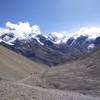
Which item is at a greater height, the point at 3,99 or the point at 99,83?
the point at 99,83

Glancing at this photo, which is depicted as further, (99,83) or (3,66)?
(3,66)

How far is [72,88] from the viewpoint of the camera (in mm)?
64375

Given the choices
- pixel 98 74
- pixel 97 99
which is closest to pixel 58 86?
pixel 98 74

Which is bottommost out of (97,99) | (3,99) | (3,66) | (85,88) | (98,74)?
(3,99)

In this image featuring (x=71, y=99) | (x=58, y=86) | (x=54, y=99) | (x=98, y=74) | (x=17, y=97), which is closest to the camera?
(x=17, y=97)

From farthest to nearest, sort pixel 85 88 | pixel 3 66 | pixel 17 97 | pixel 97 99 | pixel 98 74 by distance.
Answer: pixel 3 66
pixel 98 74
pixel 85 88
pixel 97 99
pixel 17 97

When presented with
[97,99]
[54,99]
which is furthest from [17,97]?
[97,99]

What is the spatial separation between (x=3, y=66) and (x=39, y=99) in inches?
2882

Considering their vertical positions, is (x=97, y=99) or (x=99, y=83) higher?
(x=99, y=83)

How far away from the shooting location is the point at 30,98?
3331 cm

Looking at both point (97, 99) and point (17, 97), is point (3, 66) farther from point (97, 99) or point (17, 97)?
point (17, 97)

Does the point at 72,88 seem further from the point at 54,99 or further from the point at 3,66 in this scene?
the point at 3,66

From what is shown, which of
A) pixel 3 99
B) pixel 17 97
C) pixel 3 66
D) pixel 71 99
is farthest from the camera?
pixel 3 66

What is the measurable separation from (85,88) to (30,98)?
3185 centimetres
